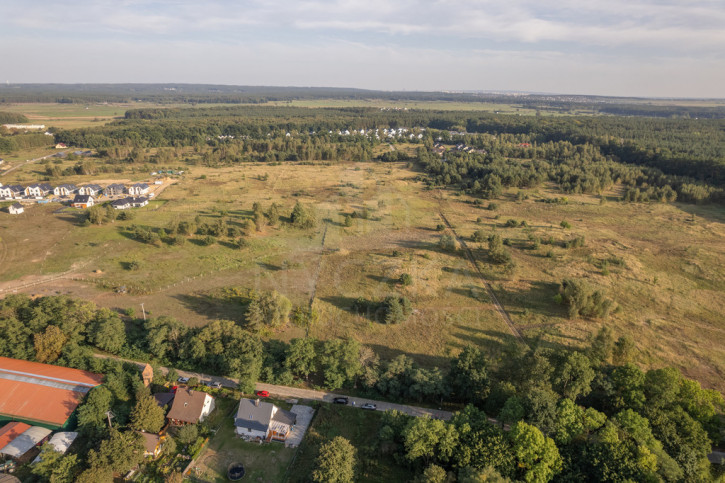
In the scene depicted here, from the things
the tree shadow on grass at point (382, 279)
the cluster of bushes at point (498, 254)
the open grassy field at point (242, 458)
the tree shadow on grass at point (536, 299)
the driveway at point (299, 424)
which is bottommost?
the open grassy field at point (242, 458)

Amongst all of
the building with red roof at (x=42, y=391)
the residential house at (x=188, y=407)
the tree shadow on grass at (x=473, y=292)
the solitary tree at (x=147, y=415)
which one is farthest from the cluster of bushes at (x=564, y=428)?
the building with red roof at (x=42, y=391)

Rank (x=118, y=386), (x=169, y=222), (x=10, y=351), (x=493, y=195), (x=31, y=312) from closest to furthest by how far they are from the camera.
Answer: (x=118, y=386) → (x=10, y=351) → (x=31, y=312) → (x=169, y=222) → (x=493, y=195)

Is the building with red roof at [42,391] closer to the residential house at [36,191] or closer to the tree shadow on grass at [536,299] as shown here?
the tree shadow on grass at [536,299]

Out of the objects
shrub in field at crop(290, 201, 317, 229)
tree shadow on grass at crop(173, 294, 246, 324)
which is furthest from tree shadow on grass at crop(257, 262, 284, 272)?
shrub in field at crop(290, 201, 317, 229)

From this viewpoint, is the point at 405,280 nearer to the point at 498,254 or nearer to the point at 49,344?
the point at 498,254

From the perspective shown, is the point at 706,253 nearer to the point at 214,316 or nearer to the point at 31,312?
the point at 214,316

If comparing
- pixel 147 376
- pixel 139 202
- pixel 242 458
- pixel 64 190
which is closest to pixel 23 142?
pixel 64 190

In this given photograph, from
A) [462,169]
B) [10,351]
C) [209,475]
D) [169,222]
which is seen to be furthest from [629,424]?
[462,169]
